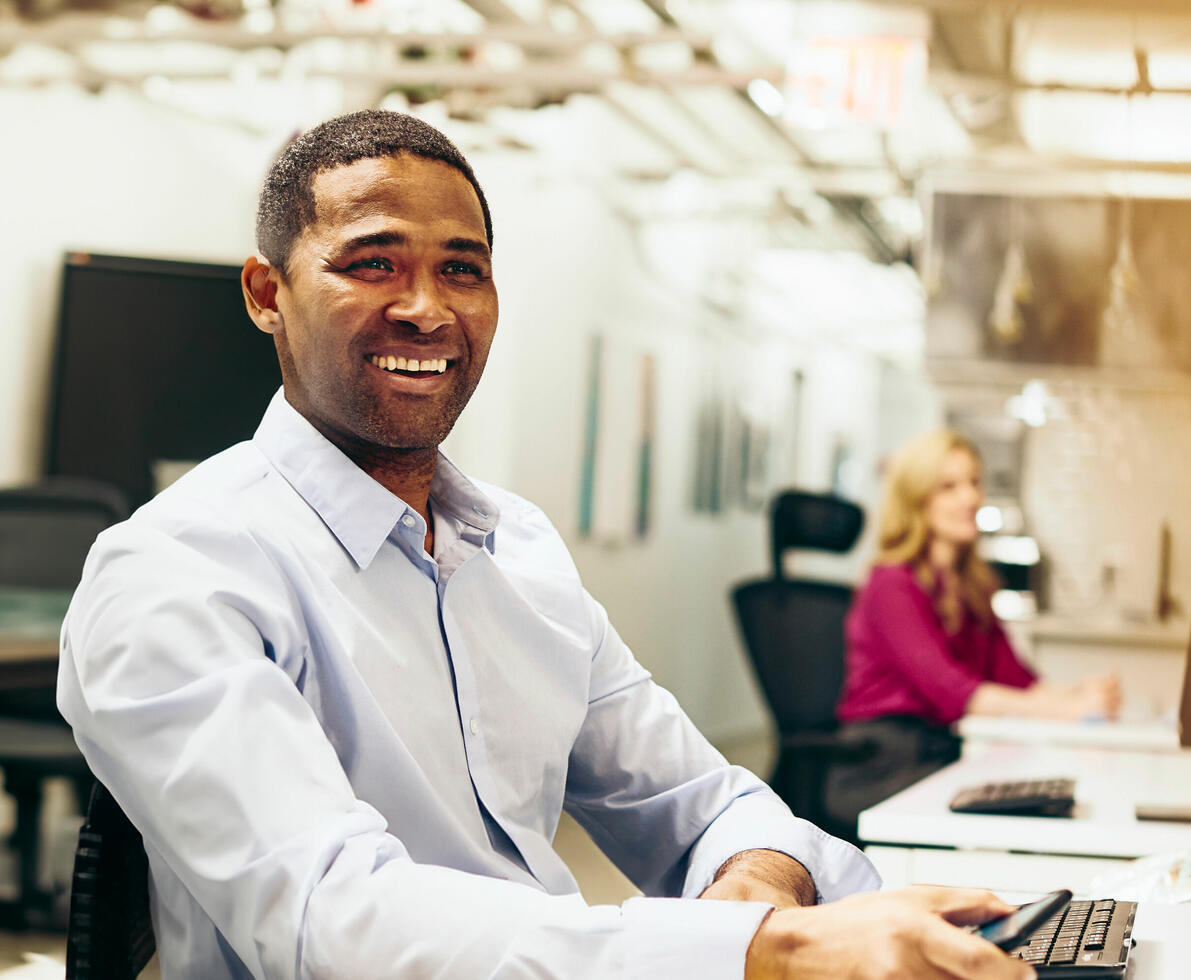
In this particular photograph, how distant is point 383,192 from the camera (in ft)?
4.10

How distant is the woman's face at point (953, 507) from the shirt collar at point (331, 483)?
2.89m

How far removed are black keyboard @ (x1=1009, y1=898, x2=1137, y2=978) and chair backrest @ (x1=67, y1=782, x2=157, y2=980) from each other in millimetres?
651

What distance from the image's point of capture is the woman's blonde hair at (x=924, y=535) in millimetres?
3938

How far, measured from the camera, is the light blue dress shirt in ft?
3.10

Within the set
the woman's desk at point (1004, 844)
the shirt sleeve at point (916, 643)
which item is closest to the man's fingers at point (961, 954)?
the woman's desk at point (1004, 844)

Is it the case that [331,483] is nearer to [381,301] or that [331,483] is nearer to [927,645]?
[381,301]

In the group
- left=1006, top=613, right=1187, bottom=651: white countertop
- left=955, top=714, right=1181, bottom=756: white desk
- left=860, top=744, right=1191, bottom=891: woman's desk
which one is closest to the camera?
left=860, top=744, right=1191, bottom=891: woman's desk

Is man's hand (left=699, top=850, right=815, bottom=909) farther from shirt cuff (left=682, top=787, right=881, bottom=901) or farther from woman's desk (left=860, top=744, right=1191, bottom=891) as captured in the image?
woman's desk (left=860, top=744, right=1191, bottom=891)

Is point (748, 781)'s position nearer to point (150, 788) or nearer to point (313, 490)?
point (313, 490)

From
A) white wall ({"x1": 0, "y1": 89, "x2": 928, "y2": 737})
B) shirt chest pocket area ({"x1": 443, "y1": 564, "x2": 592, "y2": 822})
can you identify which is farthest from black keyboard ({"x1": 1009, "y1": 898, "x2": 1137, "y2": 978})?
white wall ({"x1": 0, "y1": 89, "x2": 928, "y2": 737})

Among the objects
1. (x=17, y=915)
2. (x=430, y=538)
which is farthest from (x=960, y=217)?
(x=430, y=538)

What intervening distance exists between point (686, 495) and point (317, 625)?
7.12 m

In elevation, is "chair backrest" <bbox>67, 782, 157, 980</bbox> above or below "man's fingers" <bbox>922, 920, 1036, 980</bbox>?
below

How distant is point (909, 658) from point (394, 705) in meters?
2.67
